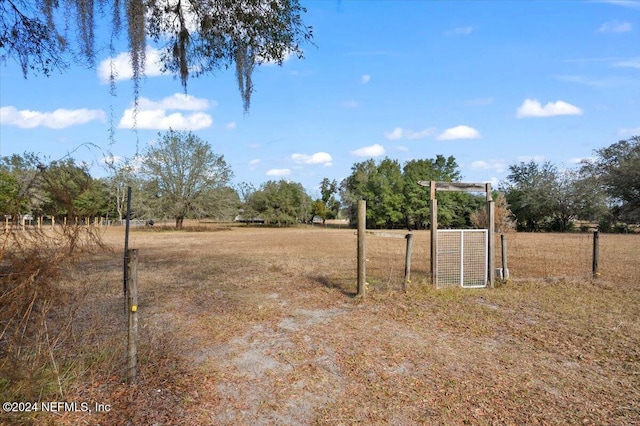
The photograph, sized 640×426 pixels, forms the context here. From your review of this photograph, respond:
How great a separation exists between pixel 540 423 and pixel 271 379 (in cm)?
232

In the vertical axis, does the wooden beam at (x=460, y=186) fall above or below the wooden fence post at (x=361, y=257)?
above

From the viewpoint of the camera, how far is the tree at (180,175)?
126ft

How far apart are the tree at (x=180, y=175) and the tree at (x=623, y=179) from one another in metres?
39.9

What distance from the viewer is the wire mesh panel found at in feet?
26.7

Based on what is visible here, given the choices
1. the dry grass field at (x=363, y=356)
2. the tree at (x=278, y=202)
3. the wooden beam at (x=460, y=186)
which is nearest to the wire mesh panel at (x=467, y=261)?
the dry grass field at (x=363, y=356)

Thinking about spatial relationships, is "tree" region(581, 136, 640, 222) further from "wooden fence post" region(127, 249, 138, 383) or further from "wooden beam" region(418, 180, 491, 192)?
"wooden fence post" region(127, 249, 138, 383)

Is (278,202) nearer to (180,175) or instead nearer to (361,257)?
(180,175)

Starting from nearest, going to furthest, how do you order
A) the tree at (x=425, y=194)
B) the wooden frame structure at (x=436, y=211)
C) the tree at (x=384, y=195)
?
the wooden frame structure at (x=436, y=211), the tree at (x=425, y=194), the tree at (x=384, y=195)

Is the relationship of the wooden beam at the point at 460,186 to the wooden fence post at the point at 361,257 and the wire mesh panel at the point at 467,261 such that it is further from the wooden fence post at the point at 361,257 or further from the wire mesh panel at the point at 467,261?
the wooden fence post at the point at 361,257

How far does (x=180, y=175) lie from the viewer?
39.4 m

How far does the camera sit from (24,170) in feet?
9.09

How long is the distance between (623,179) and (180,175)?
43.4 metres

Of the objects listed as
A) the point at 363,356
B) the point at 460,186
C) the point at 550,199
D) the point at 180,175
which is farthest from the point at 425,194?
the point at 363,356

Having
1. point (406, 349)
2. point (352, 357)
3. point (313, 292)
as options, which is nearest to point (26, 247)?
point (352, 357)
